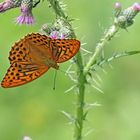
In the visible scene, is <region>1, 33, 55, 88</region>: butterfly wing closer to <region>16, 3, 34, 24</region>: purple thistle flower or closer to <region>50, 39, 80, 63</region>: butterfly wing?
<region>50, 39, 80, 63</region>: butterfly wing

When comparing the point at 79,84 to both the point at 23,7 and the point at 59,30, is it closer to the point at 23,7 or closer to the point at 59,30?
the point at 59,30

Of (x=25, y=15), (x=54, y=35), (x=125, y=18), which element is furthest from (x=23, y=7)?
(x=125, y=18)

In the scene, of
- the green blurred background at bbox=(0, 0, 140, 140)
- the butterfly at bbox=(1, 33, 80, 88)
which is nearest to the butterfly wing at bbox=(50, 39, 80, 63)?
the butterfly at bbox=(1, 33, 80, 88)

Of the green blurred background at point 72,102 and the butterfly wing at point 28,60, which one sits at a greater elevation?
the butterfly wing at point 28,60

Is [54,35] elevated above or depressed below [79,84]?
above

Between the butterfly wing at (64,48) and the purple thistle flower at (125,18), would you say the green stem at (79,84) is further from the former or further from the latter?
the purple thistle flower at (125,18)

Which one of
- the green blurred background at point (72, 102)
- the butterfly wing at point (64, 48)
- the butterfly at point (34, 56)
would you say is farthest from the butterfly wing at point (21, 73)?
the green blurred background at point (72, 102)

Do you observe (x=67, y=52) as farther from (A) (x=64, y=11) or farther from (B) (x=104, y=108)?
(B) (x=104, y=108)
